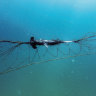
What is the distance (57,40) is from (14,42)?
4.79 ft

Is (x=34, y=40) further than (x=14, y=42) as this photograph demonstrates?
Yes

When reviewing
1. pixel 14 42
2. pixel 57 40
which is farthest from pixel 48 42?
pixel 14 42

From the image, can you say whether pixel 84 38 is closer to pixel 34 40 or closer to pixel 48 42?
pixel 48 42

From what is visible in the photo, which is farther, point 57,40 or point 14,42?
point 57,40

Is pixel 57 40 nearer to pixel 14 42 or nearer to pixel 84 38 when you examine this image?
pixel 84 38

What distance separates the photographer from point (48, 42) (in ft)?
12.7

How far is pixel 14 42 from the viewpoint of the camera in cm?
338

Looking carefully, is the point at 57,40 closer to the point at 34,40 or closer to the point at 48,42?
the point at 48,42

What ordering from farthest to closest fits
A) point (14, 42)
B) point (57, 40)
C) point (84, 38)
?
point (57, 40)
point (84, 38)
point (14, 42)

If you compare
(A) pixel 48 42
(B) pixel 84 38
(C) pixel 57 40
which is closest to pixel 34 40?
(A) pixel 48 42

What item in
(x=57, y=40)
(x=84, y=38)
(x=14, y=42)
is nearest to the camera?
(x=14, y=42)

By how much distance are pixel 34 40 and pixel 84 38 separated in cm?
162

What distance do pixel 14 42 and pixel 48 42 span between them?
3.66 feet
